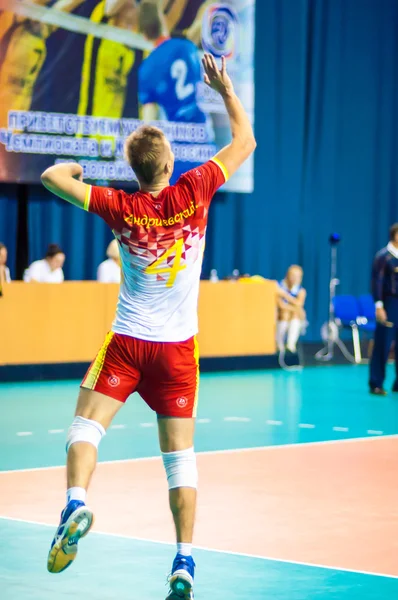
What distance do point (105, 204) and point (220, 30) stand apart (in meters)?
12.2

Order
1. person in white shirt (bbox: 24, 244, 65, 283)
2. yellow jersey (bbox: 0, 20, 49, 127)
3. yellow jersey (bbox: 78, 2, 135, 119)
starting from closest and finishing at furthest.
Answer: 1. person in white shirt (bbox: 24, 244, 65, 283)
2. yellow jersey (bbox: 0, 20, 49, 127)
3. yellow jersey (bbox: 78, 2, 135, 119)

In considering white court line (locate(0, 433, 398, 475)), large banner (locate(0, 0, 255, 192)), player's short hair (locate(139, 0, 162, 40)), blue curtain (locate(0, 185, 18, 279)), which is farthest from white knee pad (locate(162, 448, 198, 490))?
player's short hair (locate(139, 0, 162, 40))

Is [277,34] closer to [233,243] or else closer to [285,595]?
[233,243]

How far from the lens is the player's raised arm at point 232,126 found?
4.58 meters

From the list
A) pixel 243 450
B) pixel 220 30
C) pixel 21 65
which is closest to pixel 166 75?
pixel 220 30

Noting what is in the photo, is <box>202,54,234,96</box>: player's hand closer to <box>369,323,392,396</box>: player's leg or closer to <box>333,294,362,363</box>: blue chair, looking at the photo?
<box>369,323,392,396</box>: player's leg

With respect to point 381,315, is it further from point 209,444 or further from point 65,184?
point 65,184

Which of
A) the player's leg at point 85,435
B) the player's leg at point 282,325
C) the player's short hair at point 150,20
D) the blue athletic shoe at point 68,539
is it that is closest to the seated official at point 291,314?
the player's leg at point 282,325

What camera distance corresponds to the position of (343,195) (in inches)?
796

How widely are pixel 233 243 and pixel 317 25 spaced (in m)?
3.89

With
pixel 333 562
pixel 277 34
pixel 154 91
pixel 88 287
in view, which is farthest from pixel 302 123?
pixel 333 562

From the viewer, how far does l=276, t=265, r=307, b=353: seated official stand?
51.7 feet

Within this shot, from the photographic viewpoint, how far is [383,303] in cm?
1216

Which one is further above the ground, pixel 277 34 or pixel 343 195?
pixel 277 34
